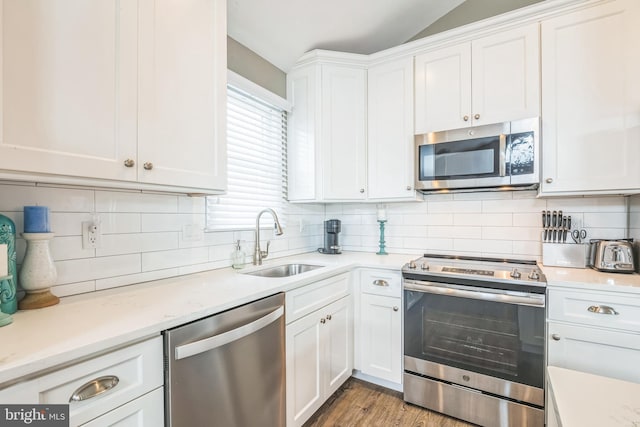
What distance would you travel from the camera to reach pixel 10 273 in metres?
1.07

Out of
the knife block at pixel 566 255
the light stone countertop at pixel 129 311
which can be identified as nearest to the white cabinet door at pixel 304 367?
the light stone countertop at pixel 129 311

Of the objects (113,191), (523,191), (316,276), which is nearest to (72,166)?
(113,191)

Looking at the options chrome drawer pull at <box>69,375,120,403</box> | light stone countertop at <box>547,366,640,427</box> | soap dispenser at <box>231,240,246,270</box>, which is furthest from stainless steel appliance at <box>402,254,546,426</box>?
chrome drawer pull at <box>69,375,120,403</box>

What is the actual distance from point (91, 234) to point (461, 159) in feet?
7.26

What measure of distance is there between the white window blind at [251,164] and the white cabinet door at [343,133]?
379 mm

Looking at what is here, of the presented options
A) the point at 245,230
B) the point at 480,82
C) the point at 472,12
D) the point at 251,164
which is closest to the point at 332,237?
the point at 245,230

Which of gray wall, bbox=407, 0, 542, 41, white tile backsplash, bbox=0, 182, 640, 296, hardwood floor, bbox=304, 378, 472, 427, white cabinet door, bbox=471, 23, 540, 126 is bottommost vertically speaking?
hardwood floor, bbox=304, 378, 472, 427

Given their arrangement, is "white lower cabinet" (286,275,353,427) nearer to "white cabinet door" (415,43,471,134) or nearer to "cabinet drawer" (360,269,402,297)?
"cabinet drawer" (360,269,402,297)

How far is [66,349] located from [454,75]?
2.52m

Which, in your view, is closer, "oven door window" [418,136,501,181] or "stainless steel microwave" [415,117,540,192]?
"stainless steel microwave" [415,117,540,192]

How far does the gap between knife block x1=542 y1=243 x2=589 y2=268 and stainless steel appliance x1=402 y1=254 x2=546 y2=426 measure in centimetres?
12

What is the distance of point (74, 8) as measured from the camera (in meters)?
1.06

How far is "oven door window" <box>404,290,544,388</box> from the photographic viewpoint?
5.59 ft

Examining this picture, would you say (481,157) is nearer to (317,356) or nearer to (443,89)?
(443,89)
